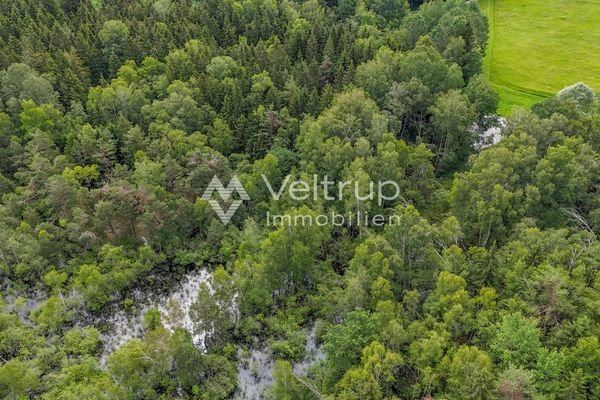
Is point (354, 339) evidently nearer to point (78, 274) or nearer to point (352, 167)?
point (352, 167)

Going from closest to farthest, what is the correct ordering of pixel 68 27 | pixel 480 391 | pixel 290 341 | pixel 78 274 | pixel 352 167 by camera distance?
pixel 480 391, pixel 290 341, pixel 78 274, pixel 352 167, pixel 68 27

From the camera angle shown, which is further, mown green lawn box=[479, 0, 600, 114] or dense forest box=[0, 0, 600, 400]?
mown green lawn box=[479, 0, 600, 114]

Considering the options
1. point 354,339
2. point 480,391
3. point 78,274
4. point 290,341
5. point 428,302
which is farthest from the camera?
point 78,274

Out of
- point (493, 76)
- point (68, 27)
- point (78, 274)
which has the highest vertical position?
point (68, 27)

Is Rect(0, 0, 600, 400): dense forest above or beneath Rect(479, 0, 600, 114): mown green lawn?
above

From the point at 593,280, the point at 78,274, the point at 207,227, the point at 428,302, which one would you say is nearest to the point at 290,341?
the point at 428,302
